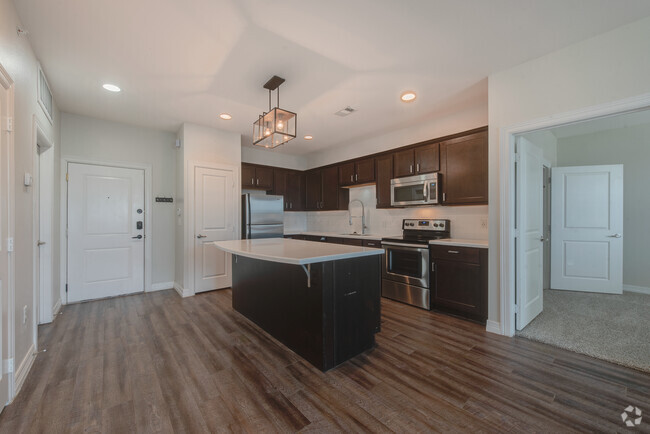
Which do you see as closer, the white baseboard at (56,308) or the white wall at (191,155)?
the white baseboard at (56,308)

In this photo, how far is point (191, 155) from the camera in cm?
408

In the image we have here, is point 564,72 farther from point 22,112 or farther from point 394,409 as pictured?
point 22,112

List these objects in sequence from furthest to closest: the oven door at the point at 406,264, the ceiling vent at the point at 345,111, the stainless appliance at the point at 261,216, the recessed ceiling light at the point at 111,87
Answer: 1. the stainless appliance at the point at 261,216
2. the ceiling vent at the point at 345,111
3. the oven door at the point at 406,264
4. the recessed ceiling light at the point at 111,87

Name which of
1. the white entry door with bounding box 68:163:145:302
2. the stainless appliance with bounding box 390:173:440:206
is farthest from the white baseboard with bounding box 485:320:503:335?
the white entry door with bounding box 68:163:145:302

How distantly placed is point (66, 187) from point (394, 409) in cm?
470

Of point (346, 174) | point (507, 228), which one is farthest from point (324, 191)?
point (507, 228)

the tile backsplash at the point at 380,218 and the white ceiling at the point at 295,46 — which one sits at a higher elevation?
the white ceiling at the point at 295,46

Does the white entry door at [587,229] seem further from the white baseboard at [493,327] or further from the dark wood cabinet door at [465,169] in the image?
the white baseboard at [493,327]

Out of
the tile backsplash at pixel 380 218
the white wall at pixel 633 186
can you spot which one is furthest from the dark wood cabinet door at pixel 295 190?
the white wall at pixel 633 186

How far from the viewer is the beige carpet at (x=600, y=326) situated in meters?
2.28

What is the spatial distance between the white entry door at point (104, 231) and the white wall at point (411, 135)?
134 inches

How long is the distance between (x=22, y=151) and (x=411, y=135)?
430 centimetres

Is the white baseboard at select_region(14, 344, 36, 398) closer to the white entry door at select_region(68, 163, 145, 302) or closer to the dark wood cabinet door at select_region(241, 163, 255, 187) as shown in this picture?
the white entry door at select_region(68, 163, 145, 302)

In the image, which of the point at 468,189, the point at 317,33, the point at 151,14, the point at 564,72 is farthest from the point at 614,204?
the point at 151,14
